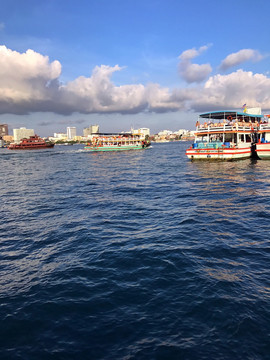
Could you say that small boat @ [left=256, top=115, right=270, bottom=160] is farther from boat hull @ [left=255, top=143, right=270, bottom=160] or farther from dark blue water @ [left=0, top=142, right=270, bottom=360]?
dark blue water @ [left=0, top=142, right=270, bottom=360]

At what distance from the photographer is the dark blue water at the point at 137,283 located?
5.11 meters

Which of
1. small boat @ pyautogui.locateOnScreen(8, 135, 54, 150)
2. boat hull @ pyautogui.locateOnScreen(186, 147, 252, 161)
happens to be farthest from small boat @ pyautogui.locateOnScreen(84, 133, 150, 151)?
boat hull @ pyautogui.locateOnScreen(186, 147, 252, 161)

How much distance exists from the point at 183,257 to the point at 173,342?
12.7 ft

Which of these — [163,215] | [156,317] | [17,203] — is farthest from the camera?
[17,203]

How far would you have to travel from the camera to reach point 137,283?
7309 millimetres

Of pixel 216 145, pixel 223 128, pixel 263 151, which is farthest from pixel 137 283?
pixel 223 128

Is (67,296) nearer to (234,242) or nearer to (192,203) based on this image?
(234,242)

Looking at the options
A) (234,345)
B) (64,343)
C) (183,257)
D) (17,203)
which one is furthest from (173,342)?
(17,203)

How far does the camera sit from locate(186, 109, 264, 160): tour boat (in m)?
37.4

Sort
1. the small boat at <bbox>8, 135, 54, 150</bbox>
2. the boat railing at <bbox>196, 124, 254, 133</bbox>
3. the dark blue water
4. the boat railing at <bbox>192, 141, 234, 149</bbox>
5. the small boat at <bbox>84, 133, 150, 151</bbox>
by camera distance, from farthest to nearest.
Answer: the small boat at <bbox>8, 135, 54, 150</bbox>
the small boat at <bbox>84, 133, 150, 151</bbox>
the boat railing at <bbox>196, 124, 254, 133</bbox>
the boat railing at <bbox>192, 141, 234, 149</bbox>
the dark blue water

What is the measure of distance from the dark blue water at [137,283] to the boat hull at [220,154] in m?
23.2

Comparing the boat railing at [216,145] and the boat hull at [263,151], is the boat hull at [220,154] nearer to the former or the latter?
the boat railing at [216,145]

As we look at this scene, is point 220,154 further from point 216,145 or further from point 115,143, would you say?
point 115,143

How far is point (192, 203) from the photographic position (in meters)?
16.2
